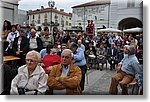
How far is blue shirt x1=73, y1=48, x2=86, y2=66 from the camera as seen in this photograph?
10.8ft

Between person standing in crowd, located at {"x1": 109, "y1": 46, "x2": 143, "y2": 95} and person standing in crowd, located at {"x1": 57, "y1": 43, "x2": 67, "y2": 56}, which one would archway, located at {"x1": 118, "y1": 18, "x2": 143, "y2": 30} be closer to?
person standing in crowd, located at {"x1": 109, "y1": 46, "x2": 143, "y2": 95}

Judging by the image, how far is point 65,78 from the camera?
3.23m

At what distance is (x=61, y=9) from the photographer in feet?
10.7

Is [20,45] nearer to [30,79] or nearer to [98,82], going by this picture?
[30,79]

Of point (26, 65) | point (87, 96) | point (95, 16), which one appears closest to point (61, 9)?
point (95, 16)

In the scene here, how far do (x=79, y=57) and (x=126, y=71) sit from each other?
1.33 feet

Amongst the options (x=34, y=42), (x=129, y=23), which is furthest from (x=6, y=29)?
(x=129, y=23)

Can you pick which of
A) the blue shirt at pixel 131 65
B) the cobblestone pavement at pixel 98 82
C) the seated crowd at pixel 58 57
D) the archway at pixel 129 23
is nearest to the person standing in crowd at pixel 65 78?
the seated crowd at pixel 58 57

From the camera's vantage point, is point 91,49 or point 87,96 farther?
point 91,49

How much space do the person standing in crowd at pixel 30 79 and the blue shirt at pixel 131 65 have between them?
66 centimetres

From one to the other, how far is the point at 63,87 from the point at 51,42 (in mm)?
408

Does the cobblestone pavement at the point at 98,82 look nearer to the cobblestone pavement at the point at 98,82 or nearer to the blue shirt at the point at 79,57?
the cobblestone pavement at the point at 98,82

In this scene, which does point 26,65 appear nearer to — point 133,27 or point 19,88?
point 19,88

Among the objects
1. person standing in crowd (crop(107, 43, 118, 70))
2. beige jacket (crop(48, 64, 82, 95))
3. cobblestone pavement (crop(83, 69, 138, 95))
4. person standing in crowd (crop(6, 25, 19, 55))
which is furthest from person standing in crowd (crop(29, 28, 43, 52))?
person standing in crowd (crop(107, 43, 118, 70))
